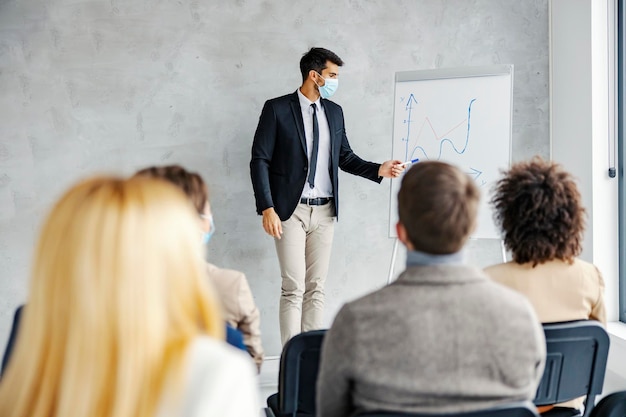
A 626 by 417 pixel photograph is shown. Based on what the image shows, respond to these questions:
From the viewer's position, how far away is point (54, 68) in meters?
3.82

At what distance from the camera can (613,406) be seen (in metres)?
1.79

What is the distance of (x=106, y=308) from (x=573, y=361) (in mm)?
1469

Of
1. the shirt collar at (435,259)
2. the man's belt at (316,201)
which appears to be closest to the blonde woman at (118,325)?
the shirt collar at (435,259)

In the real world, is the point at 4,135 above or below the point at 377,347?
above

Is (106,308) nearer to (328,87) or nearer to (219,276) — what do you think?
(219,276)

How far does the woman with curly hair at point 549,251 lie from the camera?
1964mm

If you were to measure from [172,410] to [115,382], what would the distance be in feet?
0.26

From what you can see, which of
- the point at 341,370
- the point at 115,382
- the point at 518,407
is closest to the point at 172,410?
the point at 115,382

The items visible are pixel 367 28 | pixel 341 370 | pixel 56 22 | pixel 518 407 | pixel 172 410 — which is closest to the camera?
pixel 172 410

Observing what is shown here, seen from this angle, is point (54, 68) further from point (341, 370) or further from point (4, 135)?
point (341, 370)

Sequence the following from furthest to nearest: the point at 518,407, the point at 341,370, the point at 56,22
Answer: the point at 56,22 → the point at 341,370 → the point at 518,407

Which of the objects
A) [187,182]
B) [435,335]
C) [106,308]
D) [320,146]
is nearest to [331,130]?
[320,146]

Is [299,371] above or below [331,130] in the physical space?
below

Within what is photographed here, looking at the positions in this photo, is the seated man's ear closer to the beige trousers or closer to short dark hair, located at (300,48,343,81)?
the beige trousers
